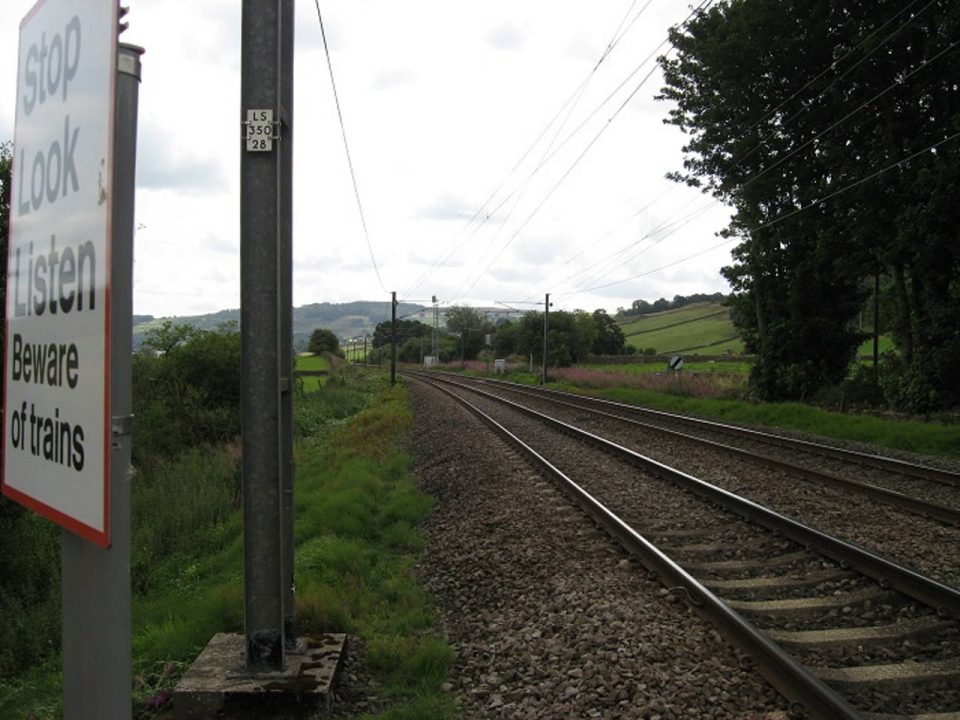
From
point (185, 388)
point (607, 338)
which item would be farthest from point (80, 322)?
point (607, 338)

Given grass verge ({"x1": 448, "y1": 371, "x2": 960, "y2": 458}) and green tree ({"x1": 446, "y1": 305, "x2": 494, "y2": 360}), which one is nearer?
grass verge ({"x1": 448, "y1": 371, "x2": 960, "y2": 458})

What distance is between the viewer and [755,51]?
87.1 ft

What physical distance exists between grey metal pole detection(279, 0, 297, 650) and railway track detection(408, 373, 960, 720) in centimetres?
278

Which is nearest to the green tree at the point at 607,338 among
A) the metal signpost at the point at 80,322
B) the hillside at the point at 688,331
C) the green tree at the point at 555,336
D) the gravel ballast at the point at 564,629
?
the hillside at the point at 688,331

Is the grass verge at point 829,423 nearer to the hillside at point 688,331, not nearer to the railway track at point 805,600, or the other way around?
the railway track at point 805,600

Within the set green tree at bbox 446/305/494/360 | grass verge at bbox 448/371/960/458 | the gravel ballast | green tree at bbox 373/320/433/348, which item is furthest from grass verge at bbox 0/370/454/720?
green tree at bbox 373/320/433/348

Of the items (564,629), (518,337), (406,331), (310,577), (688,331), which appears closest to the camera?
(564,629)

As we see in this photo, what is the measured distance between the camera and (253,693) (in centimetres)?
424

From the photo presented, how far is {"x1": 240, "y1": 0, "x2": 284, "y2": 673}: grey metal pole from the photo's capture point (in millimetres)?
4266

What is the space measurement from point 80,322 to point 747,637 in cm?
434

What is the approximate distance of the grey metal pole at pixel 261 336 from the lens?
4.27 m

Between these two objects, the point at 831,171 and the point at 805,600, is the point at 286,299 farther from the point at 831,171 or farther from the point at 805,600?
the point at 831,171

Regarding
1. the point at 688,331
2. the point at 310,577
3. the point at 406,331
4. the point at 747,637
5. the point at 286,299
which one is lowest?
the point at 310,577

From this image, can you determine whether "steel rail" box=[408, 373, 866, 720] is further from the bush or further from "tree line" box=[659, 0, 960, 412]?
the bush
